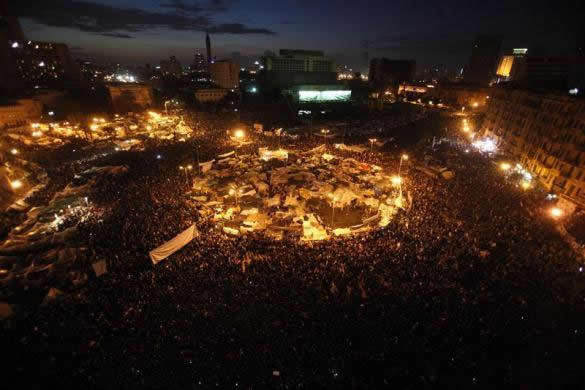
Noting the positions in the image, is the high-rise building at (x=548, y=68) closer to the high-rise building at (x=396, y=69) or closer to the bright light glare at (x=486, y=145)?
the bright light glare at (x=486, y=145)

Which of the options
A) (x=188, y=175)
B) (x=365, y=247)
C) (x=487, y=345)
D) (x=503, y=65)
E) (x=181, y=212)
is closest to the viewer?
(x=487, y=345)

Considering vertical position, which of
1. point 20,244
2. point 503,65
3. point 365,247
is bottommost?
point 20,244

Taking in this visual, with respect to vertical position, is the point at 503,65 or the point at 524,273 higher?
the point at 503,65

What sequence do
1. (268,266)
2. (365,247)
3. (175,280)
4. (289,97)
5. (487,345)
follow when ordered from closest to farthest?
(487,345) < (175,280) < (268,266) < (365,247) < (289,97)

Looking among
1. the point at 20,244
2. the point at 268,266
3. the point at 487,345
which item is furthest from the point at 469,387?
the point at 20,244

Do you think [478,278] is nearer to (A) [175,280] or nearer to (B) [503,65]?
(A) [175,280]

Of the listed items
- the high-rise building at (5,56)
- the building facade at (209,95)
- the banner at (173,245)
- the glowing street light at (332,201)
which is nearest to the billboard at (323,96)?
the building facade at (209,95)

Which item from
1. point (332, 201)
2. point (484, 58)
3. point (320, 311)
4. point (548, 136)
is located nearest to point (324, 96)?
point (548, 136)
